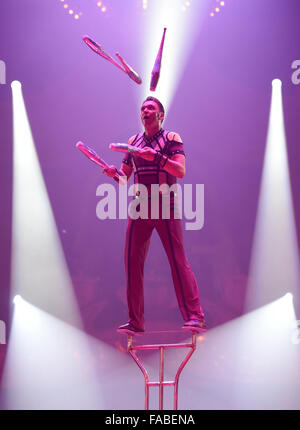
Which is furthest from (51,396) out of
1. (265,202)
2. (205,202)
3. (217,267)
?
(265,202)

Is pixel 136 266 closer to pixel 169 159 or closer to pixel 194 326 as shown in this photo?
pixel 194 326

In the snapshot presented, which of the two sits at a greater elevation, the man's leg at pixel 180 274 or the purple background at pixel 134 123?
the purple background at pixel 134 123

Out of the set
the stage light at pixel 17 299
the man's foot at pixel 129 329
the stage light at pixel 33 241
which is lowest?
the man's foot at pixel 129 329

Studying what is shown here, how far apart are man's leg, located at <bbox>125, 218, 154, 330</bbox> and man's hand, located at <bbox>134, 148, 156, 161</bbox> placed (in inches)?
16.6

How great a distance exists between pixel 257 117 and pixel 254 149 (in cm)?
29

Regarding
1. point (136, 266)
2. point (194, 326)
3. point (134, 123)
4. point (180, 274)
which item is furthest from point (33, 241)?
point (194, 326)

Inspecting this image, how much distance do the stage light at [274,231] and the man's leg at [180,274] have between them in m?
1.44

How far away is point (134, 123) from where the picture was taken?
16.1 feet

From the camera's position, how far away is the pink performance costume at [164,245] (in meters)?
3.42

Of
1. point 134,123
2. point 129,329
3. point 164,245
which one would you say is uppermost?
point 134,123

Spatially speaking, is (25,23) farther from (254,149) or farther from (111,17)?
(254,149)

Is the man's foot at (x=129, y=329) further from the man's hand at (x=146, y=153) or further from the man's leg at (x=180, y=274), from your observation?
the man's hand at (x=146, y=153)

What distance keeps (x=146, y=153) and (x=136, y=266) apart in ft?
2.35

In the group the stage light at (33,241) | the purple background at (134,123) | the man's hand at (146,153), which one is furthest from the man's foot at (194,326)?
the stage light at (33,241)
